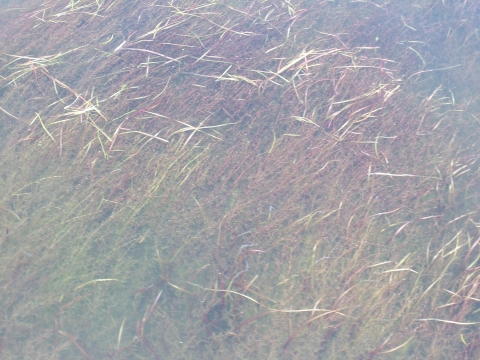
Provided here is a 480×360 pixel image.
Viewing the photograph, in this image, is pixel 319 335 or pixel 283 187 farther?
pixel 283 187

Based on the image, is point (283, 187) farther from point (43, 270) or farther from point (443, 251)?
point (43, 270)

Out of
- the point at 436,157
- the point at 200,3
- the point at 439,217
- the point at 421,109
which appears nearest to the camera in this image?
the point at 439,217

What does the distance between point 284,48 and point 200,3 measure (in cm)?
71

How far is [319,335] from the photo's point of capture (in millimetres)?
1808

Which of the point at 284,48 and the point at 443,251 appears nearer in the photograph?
the point at 443,251

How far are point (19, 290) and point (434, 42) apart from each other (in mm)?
2922

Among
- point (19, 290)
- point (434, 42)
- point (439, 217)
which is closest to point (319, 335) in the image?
point (439, 217)

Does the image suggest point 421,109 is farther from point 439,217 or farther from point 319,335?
point 319,335

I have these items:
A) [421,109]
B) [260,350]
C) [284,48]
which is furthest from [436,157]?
[260,350]

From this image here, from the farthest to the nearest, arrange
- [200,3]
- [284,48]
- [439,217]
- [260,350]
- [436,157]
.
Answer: [200,3] < [284,48] < [436,157] < [439,217] < [260,350]

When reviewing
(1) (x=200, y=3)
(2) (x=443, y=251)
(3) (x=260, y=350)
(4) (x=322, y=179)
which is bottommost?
(3) (x=260, y=350)

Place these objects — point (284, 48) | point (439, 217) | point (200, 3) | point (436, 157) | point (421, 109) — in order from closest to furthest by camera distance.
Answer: point (439, 217)
point (436, 157)
point (421, 109)
point (284, 48)
point (200, 3)

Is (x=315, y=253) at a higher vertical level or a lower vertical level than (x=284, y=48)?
lower

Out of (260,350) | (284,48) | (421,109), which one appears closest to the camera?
(260,350)
